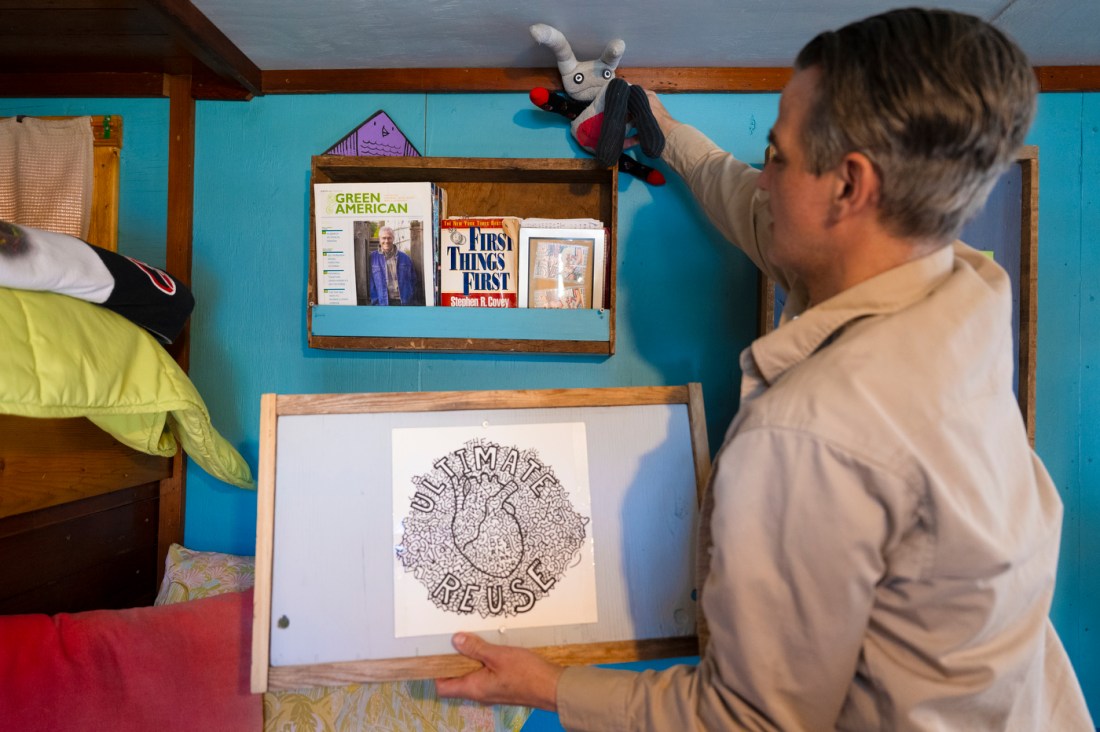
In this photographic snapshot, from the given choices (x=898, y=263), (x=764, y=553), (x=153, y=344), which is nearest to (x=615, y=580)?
(x=764, y=553)

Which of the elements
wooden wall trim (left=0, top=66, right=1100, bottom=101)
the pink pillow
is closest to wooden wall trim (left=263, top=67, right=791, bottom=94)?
wooden wall trim (left=0, top=66, right=1100, bottom=101)

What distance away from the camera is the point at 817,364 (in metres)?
0.83

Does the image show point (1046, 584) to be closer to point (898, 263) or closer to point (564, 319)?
point (898, 263)

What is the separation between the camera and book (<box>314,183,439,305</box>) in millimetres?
1578

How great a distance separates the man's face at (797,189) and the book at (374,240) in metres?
0.87

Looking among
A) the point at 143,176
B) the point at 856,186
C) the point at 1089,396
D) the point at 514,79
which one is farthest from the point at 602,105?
the point at 1089,396

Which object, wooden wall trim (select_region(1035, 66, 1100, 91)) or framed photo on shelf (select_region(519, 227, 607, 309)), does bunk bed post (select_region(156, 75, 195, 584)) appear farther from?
wooden wall trim (select_region(1035, 66, 1100, 91))

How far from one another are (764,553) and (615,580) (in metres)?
0.46

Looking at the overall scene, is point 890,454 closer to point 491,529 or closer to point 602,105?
point 491,529

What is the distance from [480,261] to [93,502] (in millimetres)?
1027

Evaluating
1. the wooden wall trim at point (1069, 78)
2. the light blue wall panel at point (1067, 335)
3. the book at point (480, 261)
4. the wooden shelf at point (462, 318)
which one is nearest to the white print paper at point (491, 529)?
the wooden shelf at point (462, 318)

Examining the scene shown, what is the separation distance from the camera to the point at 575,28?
4.90ft

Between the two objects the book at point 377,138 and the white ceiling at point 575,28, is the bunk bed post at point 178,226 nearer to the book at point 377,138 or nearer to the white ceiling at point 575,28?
the white ceiling at point 575,28

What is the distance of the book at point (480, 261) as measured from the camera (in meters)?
1.60
